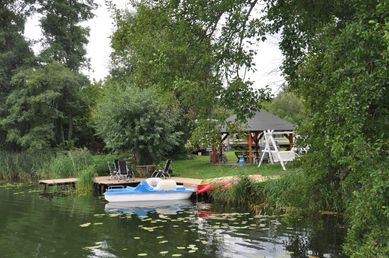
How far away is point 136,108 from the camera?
2177 centimetres

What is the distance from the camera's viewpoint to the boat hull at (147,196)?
677 inches

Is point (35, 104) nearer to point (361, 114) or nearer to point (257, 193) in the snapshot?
point (257, 193)

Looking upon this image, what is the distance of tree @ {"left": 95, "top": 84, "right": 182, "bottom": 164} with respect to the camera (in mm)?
21703

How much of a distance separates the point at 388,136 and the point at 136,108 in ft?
58.2

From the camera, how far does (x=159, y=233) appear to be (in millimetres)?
11773

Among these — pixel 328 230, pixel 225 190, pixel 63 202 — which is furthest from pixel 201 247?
pixel 63 202

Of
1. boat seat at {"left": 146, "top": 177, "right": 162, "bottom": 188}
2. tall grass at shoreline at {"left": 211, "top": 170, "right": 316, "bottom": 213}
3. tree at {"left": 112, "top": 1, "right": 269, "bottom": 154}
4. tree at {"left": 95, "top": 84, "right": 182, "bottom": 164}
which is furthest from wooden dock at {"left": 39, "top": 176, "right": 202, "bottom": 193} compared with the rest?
tree at {"left": 112, "top": 1, "right": 269, "bottom": 154}

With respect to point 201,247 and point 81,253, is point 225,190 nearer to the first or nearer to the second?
point 201,247

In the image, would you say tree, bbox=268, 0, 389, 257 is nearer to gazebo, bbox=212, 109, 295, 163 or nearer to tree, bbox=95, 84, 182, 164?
tree, bbox=95, 84, 182, 164

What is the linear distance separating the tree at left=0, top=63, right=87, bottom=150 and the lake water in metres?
11.1

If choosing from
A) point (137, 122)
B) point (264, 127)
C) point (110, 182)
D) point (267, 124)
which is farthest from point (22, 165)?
point (267, 124)

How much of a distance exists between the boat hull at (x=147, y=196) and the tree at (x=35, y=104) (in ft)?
35.9

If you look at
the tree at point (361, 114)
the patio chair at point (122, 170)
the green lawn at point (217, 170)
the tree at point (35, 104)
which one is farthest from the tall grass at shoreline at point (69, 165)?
the tree at point (361, 114)

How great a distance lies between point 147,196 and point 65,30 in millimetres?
18152
